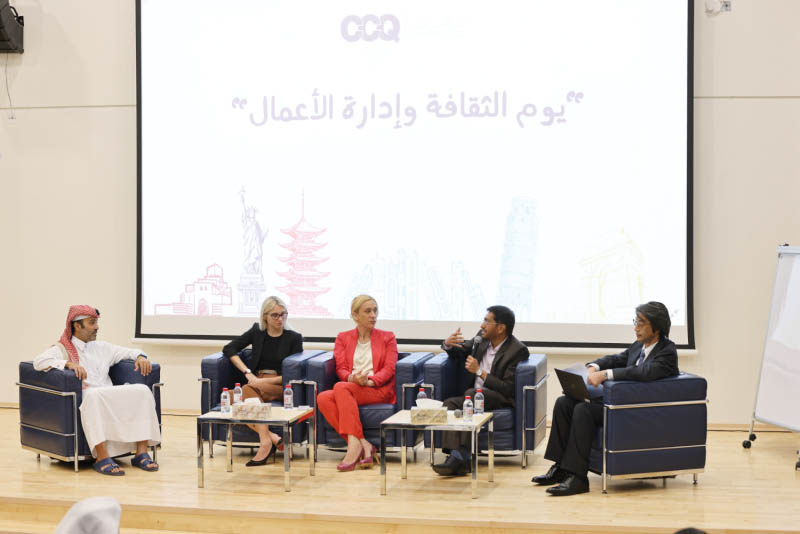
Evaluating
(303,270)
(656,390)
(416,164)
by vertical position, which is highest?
(416,164)

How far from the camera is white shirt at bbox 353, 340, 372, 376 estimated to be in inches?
250

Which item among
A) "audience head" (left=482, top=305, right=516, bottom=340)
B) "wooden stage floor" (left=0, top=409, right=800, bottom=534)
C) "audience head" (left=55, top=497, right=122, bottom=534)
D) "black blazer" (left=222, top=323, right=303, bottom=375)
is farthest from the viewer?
"black blazer" (left=222, top=323, right=303, bottom=375)

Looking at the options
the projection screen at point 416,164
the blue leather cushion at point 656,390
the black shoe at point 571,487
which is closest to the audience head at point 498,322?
the blue leather cushion at point 656,390

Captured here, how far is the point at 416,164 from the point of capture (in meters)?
7.59

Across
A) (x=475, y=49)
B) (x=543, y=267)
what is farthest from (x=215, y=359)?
(x=475, y=49)

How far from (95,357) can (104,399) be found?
435mm

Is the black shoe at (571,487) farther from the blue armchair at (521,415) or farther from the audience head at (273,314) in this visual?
the audience head at (273,314)

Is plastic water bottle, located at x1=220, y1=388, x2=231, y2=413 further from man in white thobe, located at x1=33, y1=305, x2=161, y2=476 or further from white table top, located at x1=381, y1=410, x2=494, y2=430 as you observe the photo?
white table top, located at x1=381, y1=410, x2=494, y2=430

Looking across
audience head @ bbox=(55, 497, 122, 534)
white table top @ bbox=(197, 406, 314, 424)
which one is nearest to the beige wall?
white table top @ bbox=(197, 406, 314, 424)

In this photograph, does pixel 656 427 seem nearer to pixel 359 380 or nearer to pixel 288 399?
pixel 359 380

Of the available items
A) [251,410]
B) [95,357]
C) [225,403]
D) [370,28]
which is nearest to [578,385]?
[251,410]

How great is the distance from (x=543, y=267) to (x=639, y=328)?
75.4 inches

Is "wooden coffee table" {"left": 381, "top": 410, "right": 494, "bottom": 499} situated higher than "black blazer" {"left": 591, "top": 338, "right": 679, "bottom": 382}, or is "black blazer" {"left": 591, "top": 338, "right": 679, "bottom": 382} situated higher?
"black blazer" {"left": 591, "top": 338, "right": 679, "bottom": 382}

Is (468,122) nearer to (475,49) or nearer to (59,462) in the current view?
(475,49)
